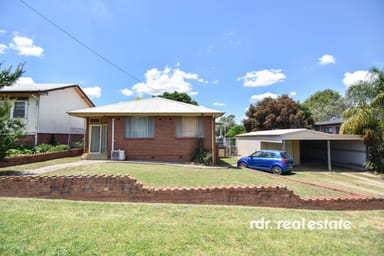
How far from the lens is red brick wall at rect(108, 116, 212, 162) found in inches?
500

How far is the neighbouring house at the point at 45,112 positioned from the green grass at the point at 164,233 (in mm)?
12612

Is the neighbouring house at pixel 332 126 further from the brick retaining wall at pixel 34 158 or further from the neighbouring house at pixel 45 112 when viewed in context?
the neighbouring house at pixel 45 112

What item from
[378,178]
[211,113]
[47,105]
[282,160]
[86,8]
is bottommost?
[378,178]

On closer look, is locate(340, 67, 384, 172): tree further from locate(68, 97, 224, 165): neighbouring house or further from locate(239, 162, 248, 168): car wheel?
locate(68, 97, 224, 165): neighbouring house

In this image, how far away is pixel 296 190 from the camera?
284 inches

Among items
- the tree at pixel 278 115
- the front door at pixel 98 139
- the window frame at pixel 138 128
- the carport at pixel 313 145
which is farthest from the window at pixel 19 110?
the tree at pixel 278 115

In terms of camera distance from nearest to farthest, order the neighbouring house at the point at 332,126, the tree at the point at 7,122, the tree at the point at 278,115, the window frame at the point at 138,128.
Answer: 1. the tree at the point at 7,122
2. the window frame at the point at 138,128
3. the neighbouring house at the point at 332,126
4. the tree at the point at 278,115

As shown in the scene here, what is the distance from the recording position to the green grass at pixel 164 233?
2857mm

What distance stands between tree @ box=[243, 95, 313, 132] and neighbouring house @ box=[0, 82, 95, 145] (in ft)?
78.6

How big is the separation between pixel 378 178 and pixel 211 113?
436 inches

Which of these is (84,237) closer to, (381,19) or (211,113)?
(211,113)

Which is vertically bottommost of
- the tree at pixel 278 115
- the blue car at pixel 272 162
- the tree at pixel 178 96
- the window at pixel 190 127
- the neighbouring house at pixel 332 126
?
the blue car at pixel 272 162

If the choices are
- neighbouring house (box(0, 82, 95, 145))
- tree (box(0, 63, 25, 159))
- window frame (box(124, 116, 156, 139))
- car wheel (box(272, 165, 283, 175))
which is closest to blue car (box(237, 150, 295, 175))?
car wheel (box(272, 165, 283, 175))

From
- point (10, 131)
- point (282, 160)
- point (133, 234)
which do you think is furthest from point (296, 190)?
point (10, 131)
